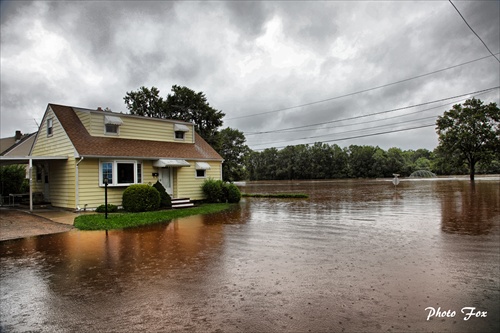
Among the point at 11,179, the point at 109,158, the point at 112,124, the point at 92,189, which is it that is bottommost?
the point at 92,189

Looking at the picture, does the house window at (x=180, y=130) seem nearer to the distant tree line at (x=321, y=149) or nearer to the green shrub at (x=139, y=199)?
the green shrub at (x=139, y=199)

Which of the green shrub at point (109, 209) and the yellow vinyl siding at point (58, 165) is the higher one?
the yellow vinyl siding at point (58, 165)

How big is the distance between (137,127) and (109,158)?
371 cm

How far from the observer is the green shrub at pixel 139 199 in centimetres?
1524

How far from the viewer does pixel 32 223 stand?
12.2 m

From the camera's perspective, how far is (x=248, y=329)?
149 inches

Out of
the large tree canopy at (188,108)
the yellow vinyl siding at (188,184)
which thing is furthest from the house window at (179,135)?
the large tree canopy at (188,108)

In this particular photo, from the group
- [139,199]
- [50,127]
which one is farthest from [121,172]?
[50,127]

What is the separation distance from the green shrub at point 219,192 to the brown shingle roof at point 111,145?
5.84 ft

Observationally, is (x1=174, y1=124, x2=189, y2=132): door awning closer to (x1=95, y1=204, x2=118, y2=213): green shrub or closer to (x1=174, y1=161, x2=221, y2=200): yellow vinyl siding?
(x1=174, y1=161, x2=221, y2=200): yellow vinyl siding

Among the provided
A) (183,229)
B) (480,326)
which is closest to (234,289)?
(480,326)

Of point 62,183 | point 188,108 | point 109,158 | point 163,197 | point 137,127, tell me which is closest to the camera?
point 109,158

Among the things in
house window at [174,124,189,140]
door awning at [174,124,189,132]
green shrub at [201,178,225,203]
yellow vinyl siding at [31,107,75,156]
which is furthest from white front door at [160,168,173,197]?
yellow vinyl siding at [31,107,75,156]

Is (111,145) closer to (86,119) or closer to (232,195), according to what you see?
(86,119)
